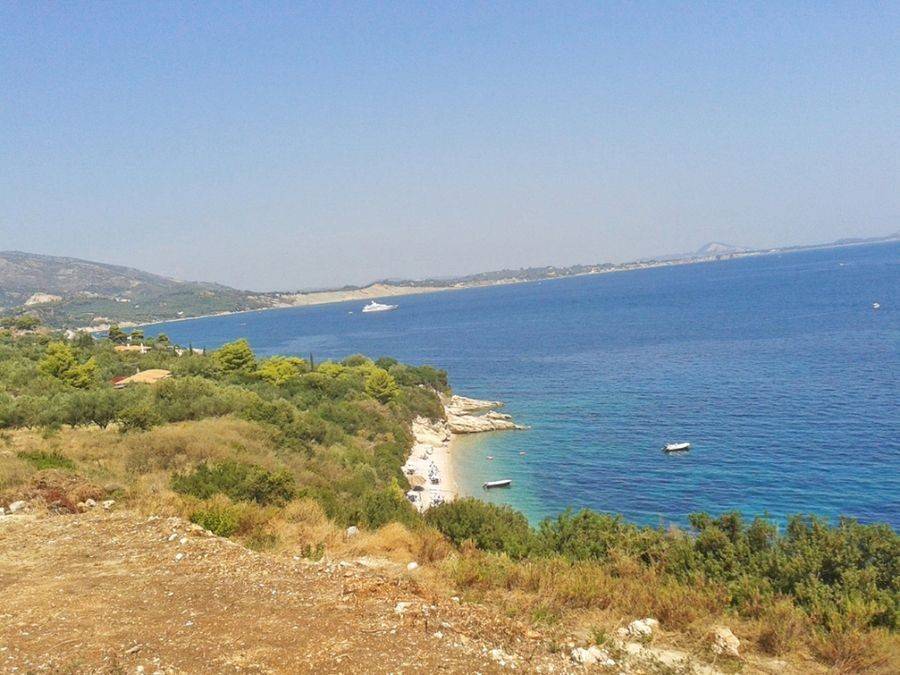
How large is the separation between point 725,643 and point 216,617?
658 centimetres

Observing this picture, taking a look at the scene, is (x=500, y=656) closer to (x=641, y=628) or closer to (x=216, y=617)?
(x=641, y=628)

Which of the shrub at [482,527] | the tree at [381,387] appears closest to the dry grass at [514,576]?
the shrub at [482,527]

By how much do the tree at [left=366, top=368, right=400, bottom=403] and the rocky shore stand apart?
352cm

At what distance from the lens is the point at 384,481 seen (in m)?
32.3

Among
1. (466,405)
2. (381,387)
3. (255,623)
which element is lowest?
(466,405)

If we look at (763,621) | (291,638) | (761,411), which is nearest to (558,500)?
(761,411)

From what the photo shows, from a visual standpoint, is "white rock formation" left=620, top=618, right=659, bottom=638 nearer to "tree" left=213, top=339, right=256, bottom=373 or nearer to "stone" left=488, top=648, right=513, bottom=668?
"stone" left=488, top=648, right=513, bottom=668

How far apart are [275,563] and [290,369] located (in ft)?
155

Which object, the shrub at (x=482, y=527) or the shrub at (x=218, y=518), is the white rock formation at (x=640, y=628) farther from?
the shrub at (x=218, y=518)

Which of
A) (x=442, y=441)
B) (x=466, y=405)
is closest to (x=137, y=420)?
(x=442, y=441)

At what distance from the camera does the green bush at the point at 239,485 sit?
13.4 m

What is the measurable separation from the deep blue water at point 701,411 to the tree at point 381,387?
869cm

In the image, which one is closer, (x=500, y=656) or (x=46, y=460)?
(x=500, y=656)

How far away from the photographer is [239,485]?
538 inches
